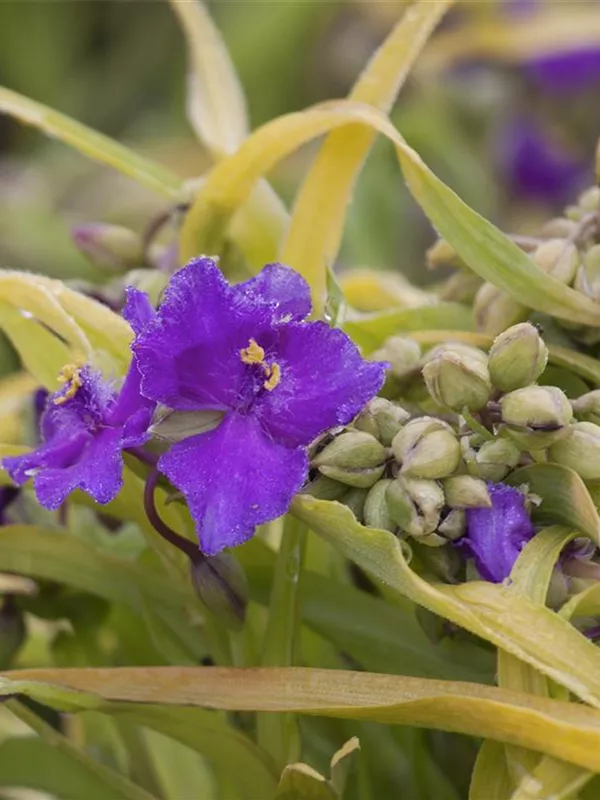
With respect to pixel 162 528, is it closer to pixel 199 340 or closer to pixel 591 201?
pixel 199 340

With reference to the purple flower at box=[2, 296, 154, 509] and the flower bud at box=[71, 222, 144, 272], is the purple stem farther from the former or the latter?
the flower bud at box=[71, 222, 144, 272]

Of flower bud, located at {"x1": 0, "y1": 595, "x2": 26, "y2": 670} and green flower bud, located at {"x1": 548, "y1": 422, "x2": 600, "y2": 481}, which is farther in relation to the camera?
flower bud, located at {"x1": 0, "y1": 595, "x2": 26, "y2": 670}

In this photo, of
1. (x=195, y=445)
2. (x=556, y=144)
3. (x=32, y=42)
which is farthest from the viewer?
(x=32, y=42)

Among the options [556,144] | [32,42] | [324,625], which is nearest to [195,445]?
[324,625]

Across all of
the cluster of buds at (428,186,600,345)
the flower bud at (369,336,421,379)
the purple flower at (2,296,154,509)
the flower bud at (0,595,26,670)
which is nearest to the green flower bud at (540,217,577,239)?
the cluster of buds at (428,186,600,345)

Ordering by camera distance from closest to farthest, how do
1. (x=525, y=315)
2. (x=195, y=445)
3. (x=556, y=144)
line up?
(x=195, y=445), (x=525, y=315), (x=556, y=144)

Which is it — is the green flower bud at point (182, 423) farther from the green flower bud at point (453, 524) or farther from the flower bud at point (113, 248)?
the flower bud at point (113, 248)

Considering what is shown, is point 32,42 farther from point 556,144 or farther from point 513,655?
point 513,655

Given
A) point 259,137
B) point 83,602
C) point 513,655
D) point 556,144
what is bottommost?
point 556,144
